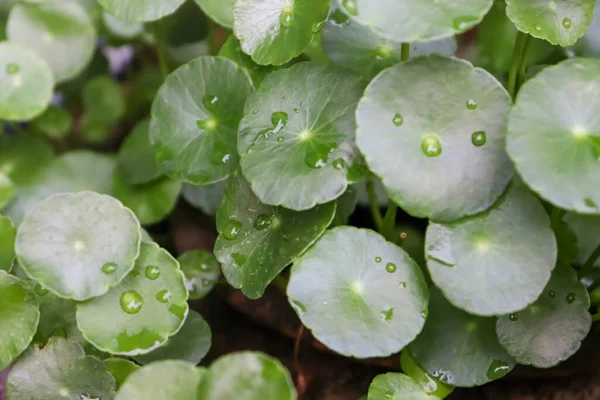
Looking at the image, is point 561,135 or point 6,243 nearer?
point 561,135

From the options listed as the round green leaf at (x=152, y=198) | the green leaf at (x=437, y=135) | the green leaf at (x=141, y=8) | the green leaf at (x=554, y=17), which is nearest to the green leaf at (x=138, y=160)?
the round green leaf at (x=152, y=198)

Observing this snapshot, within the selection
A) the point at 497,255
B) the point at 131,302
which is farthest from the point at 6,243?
the point at 497,255

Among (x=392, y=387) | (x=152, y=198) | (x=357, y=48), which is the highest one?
(x=357, y=48)

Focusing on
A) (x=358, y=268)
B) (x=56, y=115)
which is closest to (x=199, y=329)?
(x=358, y=268)

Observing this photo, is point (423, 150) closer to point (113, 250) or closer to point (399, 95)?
point (399, 95)

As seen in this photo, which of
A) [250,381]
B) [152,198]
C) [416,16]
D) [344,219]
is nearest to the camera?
[250,381]

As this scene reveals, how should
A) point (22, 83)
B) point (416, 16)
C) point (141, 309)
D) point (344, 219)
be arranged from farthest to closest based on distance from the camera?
point (22, 83)
point (344, 219)
point (141, 309)
point (416, 16)

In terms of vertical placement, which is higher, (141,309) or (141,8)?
(141,8)

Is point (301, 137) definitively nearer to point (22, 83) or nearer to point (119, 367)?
point (119, 367)
